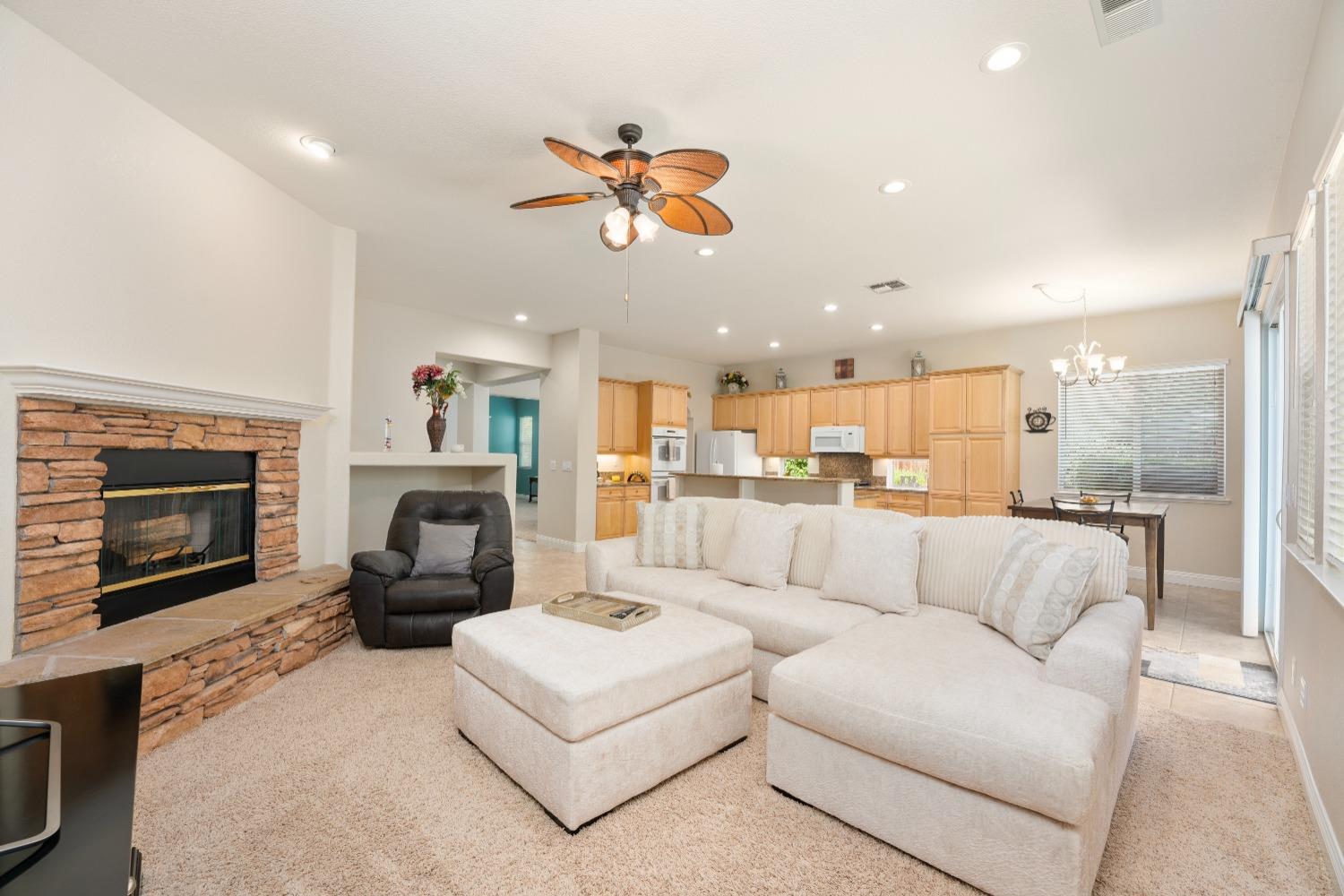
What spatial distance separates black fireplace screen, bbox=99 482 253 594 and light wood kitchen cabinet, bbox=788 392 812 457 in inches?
258

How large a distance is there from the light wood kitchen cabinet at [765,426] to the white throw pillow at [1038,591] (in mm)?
6222

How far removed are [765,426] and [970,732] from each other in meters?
7.22

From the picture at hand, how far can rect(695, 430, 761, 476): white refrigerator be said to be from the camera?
8.58 metres

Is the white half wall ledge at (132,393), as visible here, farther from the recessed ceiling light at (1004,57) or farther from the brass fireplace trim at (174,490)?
the recessed ceiling light at (1004,57)

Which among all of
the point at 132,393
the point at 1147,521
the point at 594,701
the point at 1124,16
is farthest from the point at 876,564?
the point at 132,393

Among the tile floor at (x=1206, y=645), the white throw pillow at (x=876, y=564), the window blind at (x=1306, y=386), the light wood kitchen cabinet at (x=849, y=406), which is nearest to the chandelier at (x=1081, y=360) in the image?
the tile floor at (x=1206, y=645)

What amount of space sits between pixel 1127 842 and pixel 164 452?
4.21 meters

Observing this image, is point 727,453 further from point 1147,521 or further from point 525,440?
point 525,440

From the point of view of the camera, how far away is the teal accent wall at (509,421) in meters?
13.5

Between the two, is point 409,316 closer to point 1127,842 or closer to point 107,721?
point 107,721

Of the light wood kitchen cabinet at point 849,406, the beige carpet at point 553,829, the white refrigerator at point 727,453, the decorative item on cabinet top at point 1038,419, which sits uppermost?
the light wood kitchen cabinet at point 849,406

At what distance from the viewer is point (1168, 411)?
18.7 ft

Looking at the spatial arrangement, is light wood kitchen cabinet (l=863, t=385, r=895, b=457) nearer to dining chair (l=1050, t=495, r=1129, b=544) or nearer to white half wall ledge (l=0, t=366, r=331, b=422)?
dining chair (l=1050, t=495, r=1129, b=544)

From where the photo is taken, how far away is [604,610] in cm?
248
